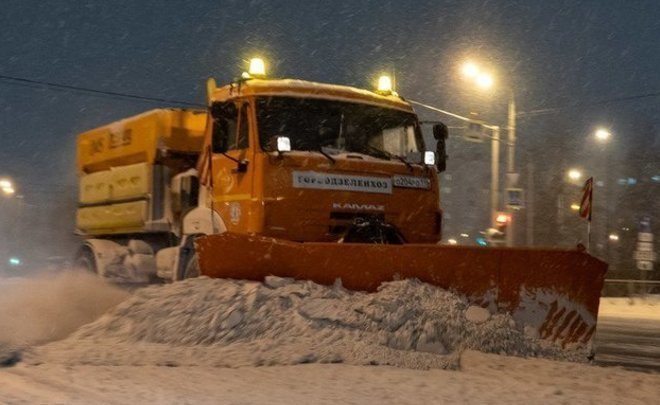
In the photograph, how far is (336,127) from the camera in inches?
382

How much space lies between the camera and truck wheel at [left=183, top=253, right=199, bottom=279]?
9.88 metres

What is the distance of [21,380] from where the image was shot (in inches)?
238

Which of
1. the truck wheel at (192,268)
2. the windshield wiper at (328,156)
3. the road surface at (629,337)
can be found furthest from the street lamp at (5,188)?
the windshield wiper at (328,156)

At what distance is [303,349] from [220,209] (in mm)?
2892

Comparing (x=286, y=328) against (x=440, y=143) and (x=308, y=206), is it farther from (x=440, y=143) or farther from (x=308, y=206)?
(x=440, y=143)

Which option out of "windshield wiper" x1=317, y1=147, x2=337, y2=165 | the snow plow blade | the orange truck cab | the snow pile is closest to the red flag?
the orange truck cab

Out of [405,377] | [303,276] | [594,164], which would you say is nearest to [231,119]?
[303,276]

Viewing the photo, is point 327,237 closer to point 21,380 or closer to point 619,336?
point 21,380

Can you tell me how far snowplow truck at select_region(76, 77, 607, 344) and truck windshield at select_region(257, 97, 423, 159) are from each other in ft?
0.05

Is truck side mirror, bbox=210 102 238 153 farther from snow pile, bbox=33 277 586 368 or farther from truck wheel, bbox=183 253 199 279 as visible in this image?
snow pile, bbox=33 277 586 368

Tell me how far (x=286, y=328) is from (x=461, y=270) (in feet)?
6.56

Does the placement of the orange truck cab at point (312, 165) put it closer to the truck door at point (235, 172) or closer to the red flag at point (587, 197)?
the truck door at point (235, 172)

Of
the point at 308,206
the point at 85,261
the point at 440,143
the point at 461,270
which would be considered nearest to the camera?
the point at 461,270

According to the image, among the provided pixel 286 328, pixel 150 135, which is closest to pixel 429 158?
pixel 286 328
